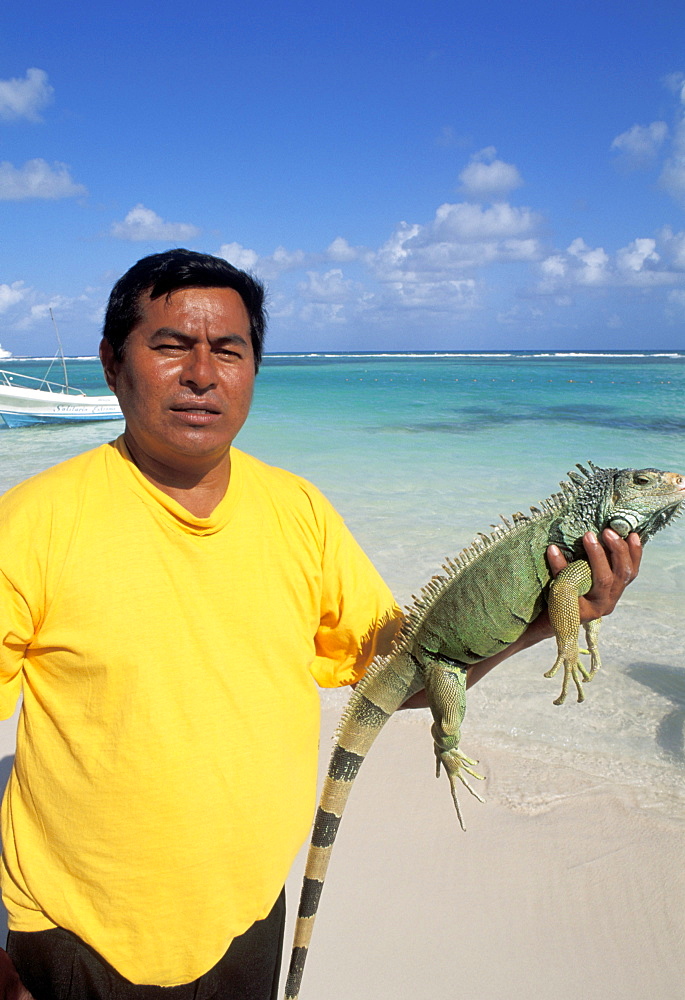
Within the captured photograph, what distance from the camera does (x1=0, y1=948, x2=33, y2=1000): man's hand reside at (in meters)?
1.47

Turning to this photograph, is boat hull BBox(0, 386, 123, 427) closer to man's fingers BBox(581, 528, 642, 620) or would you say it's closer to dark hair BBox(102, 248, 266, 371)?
dark hair BBox(102, 248, 266, 371)

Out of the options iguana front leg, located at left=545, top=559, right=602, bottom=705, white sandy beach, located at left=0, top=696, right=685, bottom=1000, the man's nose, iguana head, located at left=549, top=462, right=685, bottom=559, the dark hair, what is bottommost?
white sandy beach, located at left=0, top=696, right=685, bottom=1000

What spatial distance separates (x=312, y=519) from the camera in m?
1.87

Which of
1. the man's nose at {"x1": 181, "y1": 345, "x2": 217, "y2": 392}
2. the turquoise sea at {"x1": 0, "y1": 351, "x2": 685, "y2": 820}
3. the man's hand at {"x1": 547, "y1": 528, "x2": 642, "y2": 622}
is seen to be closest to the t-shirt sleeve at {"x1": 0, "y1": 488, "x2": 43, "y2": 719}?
the man's nose at {"x1": 181, "y1": 345, "x2": 217, "y2": 392}

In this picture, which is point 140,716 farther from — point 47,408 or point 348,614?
point 47,408

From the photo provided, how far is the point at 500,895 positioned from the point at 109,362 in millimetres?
2743

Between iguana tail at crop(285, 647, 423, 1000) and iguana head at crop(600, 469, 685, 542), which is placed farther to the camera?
iguana head at crop(600, 469, 685, 542)

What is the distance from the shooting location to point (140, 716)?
147cm

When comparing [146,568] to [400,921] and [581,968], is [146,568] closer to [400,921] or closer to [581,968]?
[400,921]

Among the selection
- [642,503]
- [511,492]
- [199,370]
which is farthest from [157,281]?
[511,492]

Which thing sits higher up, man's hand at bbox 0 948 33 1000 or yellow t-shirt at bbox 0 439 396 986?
yellow t-shirt at bbox 0 439 396 986

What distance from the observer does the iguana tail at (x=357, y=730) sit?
2.14 metres

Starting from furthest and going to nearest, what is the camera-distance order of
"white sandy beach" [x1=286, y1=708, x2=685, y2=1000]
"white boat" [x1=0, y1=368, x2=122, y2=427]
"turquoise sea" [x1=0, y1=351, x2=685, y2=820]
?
"white boat" [x1=0, y1=368, x2=122, y2=427]
"turquoise sea" [x1=0, y1=351, x2=685, y2=820]
"white sandy beach" [x1=286, y1=708, x2=685, y2=1000]

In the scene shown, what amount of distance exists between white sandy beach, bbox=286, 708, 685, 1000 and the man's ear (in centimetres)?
234
